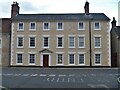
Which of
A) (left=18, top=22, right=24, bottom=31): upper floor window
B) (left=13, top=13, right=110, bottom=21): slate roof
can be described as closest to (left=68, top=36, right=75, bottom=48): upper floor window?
(left=13, top=13, right=110, bottom=21): slate roof

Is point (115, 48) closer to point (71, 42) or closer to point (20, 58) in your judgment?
point (71, 42)

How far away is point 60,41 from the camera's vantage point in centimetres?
4431

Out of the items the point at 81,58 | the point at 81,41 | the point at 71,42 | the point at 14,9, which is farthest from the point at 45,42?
the point at 14,9

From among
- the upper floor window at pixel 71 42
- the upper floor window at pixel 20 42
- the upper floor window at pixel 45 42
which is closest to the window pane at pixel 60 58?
the upper floor window at pixel 71 42

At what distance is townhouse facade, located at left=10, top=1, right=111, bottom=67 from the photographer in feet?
143

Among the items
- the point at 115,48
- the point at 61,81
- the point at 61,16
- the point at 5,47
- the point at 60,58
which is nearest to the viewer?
the point at 61,81

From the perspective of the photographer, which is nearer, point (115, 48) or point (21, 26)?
point (21, 26)

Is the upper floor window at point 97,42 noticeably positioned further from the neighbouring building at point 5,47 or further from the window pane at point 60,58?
the neighbouring building at point 5,47

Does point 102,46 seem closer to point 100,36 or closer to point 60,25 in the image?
point 100,36

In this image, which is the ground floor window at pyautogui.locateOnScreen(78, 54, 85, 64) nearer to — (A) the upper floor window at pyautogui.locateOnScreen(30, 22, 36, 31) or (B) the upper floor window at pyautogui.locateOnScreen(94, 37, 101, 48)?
(B) the upper floor window at pyautogui.locateOnScreen(94, 37, 101, 48)

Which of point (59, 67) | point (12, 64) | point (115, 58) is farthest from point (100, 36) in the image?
point (12, 64)

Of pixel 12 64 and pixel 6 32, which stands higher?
pixel 6 32

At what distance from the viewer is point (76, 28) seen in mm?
44562

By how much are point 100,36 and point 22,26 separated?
1264 cm
